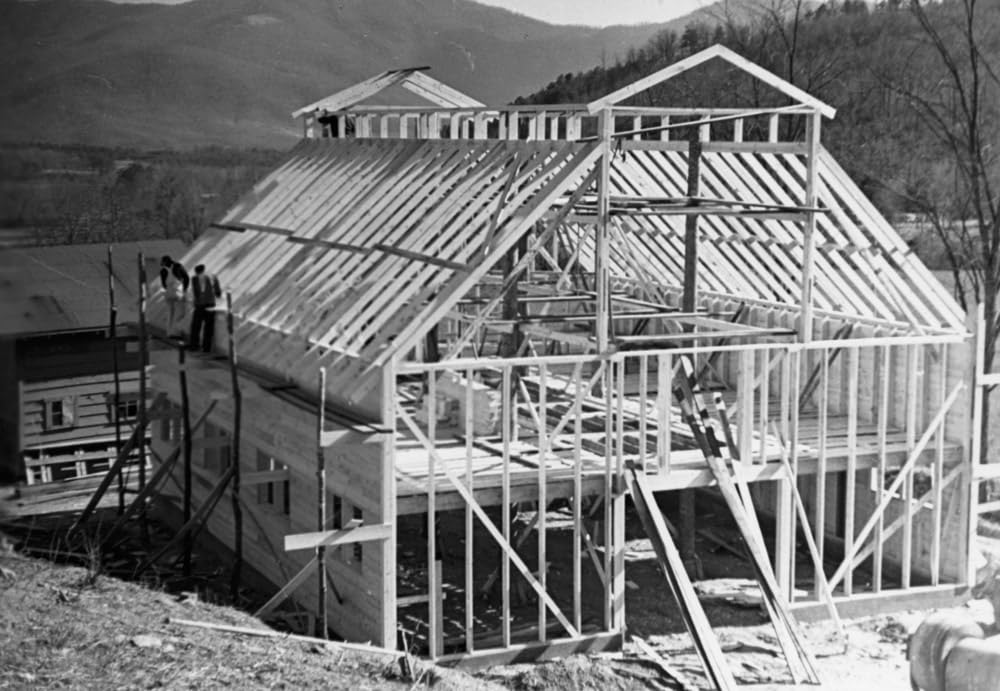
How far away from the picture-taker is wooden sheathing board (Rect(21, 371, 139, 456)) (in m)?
23.2

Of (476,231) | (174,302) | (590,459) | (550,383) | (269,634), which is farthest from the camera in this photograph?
(550,383)

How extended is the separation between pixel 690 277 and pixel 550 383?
417cm

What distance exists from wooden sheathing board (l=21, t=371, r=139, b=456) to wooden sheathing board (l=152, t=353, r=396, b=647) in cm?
485

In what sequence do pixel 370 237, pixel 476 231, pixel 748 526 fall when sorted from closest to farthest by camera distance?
pixel 748 526, pixel 476 231, pixel 370 237

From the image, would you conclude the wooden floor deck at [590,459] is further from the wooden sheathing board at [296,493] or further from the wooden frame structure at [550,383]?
the wooden sheathing board at [296,493]

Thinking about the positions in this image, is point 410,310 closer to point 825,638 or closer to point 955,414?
point 825,638

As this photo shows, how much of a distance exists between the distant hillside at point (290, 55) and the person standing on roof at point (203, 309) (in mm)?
19182

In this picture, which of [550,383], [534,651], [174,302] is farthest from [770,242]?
[174,302]

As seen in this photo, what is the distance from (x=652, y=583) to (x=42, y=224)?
498 inches

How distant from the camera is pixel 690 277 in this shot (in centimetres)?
1566

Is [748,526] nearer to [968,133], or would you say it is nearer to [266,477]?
[266,477]

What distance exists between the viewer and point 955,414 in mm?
15922

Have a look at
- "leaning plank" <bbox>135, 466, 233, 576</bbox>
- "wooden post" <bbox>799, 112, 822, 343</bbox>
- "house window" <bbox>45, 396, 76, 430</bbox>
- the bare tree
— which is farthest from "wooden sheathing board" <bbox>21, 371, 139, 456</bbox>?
the bare tree

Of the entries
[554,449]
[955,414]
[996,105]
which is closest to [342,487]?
[554,449]
